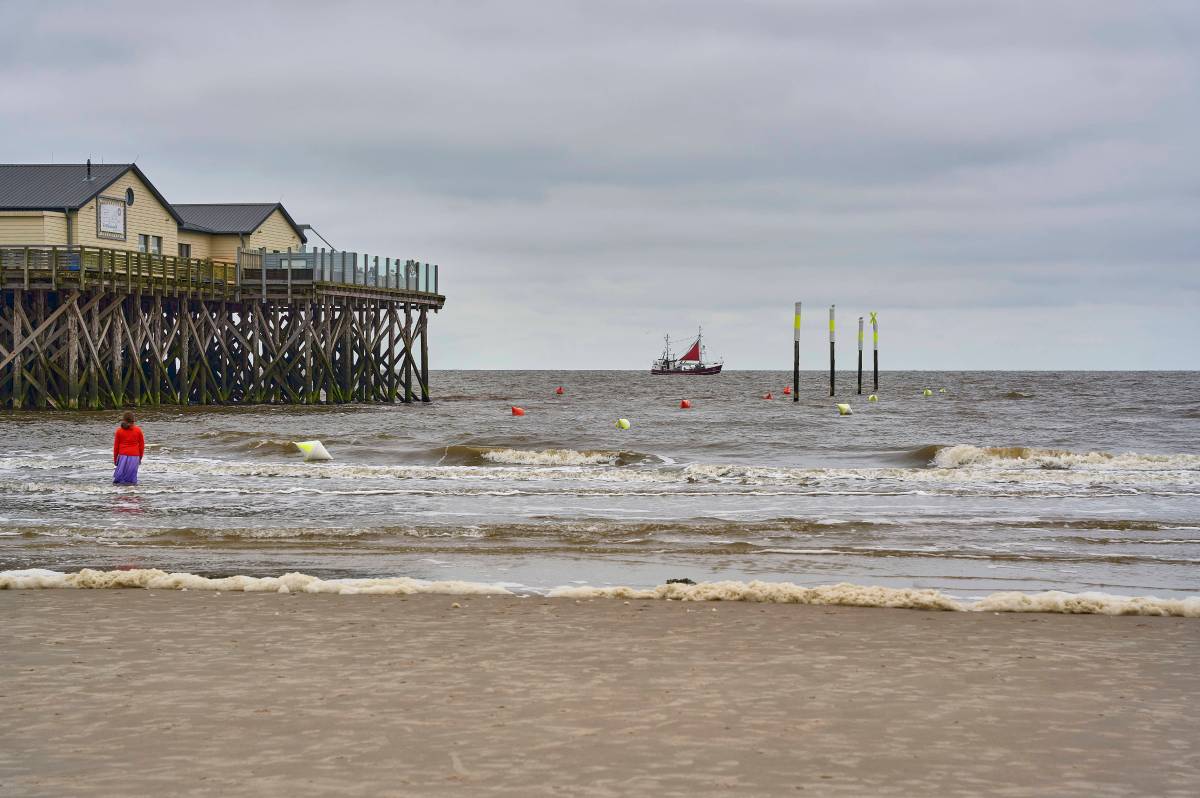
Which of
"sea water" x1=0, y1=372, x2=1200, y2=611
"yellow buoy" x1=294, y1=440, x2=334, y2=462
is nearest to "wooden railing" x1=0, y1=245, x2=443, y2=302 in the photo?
"sea water" x1=0, y1=372, x2=1200, y2=611

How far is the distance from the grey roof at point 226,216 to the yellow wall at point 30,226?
7.64 meters

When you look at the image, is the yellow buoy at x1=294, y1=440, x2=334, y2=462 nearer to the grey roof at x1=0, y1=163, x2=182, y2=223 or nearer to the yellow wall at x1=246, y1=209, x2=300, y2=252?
the grey roof at x1=0, y1=163, x2=182, y2=223

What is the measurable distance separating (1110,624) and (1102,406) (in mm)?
58794

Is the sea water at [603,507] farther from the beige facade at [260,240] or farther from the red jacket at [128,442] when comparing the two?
the beige facade at [260,240]

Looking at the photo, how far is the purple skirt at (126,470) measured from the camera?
70.9 ft

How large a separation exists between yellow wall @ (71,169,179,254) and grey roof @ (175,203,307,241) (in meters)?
1.63

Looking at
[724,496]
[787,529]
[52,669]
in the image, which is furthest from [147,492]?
[52,669]

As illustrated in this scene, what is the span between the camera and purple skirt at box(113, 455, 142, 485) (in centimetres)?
2161

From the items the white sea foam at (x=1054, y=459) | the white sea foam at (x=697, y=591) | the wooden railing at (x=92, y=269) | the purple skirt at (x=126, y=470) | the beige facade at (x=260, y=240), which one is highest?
the beige facade at (x=260, y=240)

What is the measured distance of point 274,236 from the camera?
167ft

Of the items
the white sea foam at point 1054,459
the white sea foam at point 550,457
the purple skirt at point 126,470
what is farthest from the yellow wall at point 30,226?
the white sea foam at point 1054,459

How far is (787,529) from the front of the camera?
16.4 m

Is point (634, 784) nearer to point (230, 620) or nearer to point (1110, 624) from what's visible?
point (230, 620)

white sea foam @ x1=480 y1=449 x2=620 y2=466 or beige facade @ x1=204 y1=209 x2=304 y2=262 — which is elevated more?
beige facade @ x1=204 y1=209 x2=304 y2=262
